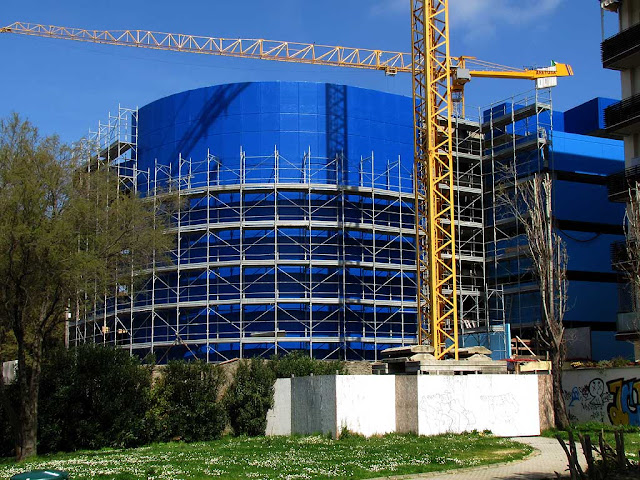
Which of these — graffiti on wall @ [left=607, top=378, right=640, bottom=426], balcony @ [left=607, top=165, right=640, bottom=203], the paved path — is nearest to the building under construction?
balcony @ [left=607, top=165, right=640, bottom=203]

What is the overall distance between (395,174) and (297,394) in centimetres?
2456

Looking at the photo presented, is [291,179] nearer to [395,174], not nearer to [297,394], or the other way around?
[395,174]

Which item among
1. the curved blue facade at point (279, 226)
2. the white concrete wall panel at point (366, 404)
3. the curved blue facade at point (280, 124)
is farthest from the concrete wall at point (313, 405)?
the curved blue facade at point (280, 124)

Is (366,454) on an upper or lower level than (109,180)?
lower

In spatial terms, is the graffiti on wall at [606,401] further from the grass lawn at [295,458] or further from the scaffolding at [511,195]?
the scaffolding at [511,195]

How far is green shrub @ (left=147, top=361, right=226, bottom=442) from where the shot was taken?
2994 cm

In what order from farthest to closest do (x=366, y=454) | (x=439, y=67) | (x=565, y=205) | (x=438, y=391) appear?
(x=565, y=205), (x=439, y=67), (x=438, y=391), (x=366, y=454)

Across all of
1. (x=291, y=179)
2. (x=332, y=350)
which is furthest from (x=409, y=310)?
(x=291, y=179)

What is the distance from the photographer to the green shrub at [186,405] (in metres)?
29.9

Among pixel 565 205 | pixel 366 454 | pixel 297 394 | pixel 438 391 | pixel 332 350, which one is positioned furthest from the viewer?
pixel 565 205

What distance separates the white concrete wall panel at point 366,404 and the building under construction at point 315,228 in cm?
1808

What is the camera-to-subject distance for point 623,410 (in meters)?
27.6

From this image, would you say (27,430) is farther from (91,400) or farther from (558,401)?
(558,401)

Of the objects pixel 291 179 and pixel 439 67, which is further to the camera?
pixel 291 179
